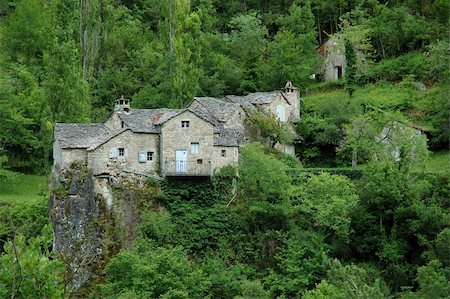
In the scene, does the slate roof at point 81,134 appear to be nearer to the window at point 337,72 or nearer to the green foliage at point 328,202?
the green foliage at point 328,202

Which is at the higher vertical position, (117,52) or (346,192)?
(117,52)

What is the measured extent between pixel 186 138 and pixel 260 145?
628cm

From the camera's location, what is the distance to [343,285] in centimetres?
3125

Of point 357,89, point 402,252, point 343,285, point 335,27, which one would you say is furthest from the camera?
point 335,27

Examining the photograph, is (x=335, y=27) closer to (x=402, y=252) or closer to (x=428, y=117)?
(x=428, y=117)

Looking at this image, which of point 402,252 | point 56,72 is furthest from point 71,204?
point 402,252

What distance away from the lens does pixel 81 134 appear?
44344 millimetres

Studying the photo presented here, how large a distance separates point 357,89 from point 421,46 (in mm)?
7536

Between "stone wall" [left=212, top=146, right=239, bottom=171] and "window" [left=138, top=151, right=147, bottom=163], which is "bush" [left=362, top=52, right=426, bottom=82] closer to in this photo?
"stone wall" [left=212, top=146, right=239, bottom=171]

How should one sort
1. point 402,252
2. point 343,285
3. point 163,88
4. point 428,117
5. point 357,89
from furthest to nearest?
point 357,89
point 163,88
point 428,117
point 402,252
point 343,285

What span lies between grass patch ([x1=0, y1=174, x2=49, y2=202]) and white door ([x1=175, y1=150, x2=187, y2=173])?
10.2 meters

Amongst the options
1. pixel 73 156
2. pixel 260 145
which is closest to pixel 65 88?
pixel 73 156

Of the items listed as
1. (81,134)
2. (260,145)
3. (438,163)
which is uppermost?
(81,134)

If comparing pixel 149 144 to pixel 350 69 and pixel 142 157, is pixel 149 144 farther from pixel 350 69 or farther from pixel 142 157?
pixel 350 69
